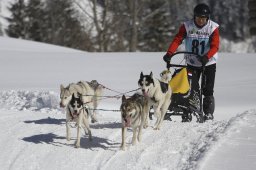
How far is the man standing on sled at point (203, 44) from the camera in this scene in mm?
8320

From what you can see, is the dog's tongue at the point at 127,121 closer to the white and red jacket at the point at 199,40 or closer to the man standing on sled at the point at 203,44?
the man standing on sled at the point at 203,44

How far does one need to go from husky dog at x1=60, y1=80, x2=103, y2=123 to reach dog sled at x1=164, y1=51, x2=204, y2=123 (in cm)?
123

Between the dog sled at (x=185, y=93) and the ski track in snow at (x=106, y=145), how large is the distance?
33 centimetres

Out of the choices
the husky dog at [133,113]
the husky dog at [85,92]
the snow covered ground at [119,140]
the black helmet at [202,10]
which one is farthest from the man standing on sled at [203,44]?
the husky dog at [133,113]

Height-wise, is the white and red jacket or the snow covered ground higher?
the white and red jacket

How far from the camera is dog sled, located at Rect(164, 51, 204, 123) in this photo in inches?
332

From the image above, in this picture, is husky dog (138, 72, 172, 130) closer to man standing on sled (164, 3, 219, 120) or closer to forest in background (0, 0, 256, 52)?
man standing on sled (164, 3, 219, 120)

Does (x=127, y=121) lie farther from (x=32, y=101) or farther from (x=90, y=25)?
(x=90, y=25)

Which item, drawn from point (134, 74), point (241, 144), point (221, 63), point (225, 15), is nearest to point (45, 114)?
point (241, 144)

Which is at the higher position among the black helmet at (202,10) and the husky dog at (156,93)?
the black helmet at (202,10)

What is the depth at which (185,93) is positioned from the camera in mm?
8477

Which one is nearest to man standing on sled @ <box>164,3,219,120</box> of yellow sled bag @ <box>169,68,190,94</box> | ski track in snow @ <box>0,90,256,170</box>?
yellow sled bag @ <box>169,68,190,94</box>

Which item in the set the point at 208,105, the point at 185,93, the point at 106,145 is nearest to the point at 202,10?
the point at 185,93

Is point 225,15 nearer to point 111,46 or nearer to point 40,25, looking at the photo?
point 111,46
